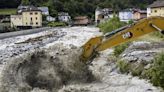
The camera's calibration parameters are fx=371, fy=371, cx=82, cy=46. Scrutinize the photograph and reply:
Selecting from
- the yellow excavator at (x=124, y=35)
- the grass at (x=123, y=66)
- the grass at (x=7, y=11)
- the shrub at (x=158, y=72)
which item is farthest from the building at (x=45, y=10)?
the shrub at (x=158, y=72)

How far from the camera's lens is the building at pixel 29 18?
280ft

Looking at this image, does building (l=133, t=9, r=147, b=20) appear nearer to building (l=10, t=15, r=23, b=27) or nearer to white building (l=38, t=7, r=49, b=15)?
white building (l=38, t=7, r=49, b=15)

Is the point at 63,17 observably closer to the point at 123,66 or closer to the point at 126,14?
the point at 126,14

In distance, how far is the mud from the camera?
45.1ft

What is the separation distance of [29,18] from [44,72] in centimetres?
7307

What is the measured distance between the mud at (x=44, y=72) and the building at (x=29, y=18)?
7118 cm

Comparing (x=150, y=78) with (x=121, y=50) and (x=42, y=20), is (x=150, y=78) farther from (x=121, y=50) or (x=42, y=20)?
(x=42, y=20)

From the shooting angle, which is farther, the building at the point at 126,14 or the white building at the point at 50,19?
the white building at the point at 50,19

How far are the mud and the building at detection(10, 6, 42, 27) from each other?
71.2m

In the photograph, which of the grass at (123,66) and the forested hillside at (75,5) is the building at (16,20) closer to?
the forested hillside at (75,5)

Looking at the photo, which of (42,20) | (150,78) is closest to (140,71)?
(150,78)

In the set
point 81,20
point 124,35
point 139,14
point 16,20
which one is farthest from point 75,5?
point 124,35

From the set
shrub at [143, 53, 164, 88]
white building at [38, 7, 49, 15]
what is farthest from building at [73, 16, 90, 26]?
shrub at [143, 53, 164, 88]

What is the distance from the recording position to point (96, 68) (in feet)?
56.6
